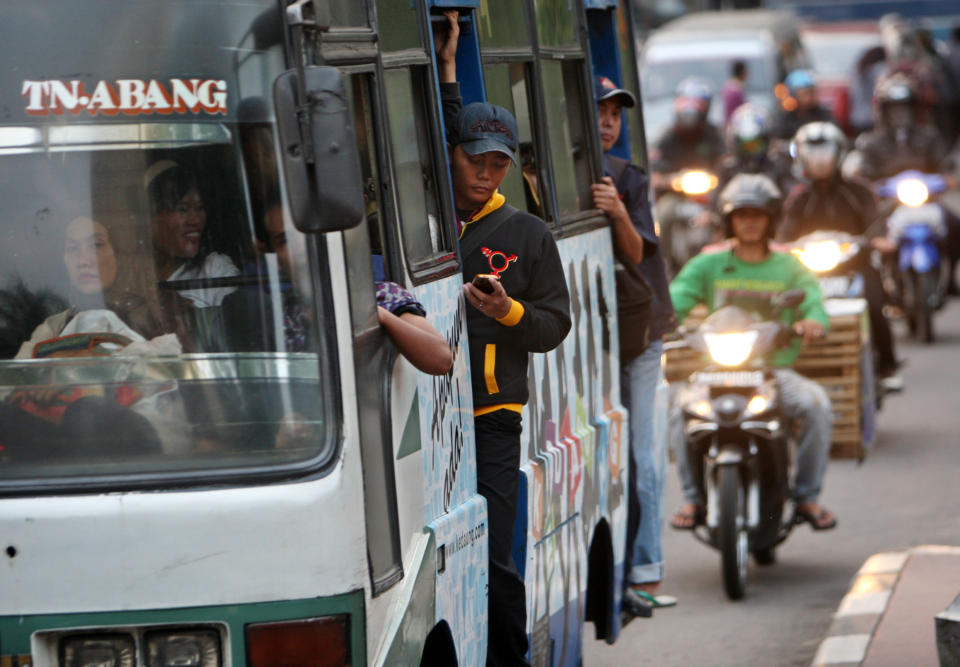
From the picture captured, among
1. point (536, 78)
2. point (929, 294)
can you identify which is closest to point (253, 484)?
point (536, 78)

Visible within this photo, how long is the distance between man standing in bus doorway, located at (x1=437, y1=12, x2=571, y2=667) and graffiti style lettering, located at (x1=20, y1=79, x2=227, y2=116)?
4.12ft

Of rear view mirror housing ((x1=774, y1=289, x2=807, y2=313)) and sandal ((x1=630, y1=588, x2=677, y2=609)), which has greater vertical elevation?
rear view mirror housing ((x1=774, y1=289, x2=807, y2=313))

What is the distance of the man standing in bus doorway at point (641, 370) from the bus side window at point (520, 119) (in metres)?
1.06

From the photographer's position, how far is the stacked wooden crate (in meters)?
10.6

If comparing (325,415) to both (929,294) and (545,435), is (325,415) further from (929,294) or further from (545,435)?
(929,294)

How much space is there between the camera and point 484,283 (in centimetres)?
485

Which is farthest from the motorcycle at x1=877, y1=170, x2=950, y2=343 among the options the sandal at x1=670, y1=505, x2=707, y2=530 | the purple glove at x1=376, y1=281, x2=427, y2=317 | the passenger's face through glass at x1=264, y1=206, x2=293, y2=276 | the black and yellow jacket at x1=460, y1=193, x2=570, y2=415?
the passenger's face through glass at x1=264, y1=206, x2=293, y2=276

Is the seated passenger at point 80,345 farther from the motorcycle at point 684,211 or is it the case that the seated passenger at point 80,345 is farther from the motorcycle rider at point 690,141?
the motorcycle rider at point 690,141

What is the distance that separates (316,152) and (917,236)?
510 inches

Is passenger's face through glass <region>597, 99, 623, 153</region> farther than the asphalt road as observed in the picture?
No

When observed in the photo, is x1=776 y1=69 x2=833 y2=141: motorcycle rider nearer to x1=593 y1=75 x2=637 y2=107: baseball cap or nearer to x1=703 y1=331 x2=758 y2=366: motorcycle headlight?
x1=703 y1=331 x2=758 y2=366: motorcycle headlight

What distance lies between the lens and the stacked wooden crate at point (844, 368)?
10.6 metres

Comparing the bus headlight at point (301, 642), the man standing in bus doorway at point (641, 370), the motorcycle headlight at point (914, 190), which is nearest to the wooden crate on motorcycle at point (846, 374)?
the man standing in bus doorway at point (641, 370)

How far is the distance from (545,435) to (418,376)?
4.42 feet
